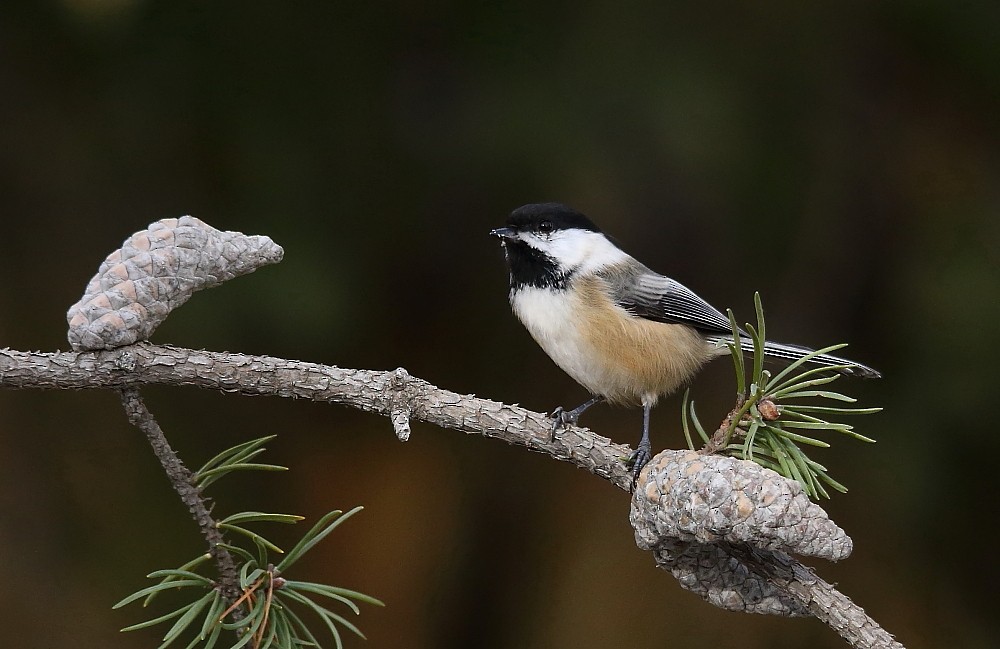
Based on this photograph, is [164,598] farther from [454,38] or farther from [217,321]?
[454,38]

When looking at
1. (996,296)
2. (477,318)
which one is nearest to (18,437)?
(477,318)

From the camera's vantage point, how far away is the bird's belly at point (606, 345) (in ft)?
6.08

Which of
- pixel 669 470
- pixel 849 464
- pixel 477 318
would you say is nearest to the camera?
pixel 669 470

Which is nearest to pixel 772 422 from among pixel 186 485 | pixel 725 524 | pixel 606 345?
pixel 725 524

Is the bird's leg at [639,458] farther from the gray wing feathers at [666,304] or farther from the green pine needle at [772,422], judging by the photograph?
the gray wing feathers at [666,304]

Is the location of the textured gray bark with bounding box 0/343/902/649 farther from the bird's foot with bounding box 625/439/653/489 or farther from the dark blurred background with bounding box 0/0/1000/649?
the dark blurred background with bounding box 0/0/1000/649

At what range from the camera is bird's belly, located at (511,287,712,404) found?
185 cm

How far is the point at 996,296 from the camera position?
2166 millimetres

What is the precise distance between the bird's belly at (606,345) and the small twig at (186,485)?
35.0 inches

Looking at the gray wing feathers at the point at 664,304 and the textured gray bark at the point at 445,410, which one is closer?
the textured gray bark at the point at 445,410

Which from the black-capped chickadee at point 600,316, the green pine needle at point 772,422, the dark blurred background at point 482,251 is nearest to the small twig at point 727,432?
the green pine needle at point 772,422

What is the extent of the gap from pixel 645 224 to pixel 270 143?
1.01 meters

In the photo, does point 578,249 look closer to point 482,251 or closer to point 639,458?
point 482,251

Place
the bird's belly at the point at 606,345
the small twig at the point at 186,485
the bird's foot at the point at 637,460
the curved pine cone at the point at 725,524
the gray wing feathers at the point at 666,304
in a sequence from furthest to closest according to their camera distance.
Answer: the gray wing feathers at the point at 666,304
the bird's belly at the point at 606,345
the bird's foot at the point at 637,460
the small twig at the point at 186,485
the curved pine cone at the point at 725,524
